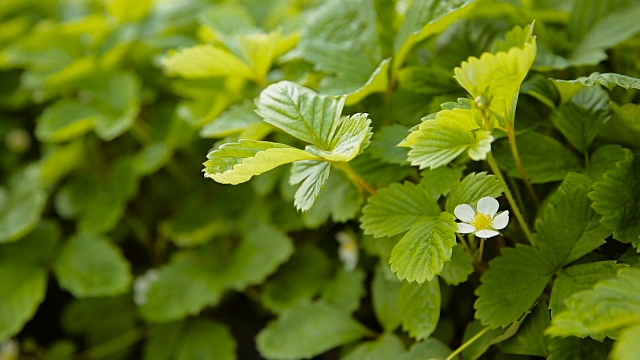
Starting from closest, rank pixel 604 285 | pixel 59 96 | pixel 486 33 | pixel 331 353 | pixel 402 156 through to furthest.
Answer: pixel 604 285, pixel 402 156, pixel 486 33, pixel 331 353, pixel 59 96

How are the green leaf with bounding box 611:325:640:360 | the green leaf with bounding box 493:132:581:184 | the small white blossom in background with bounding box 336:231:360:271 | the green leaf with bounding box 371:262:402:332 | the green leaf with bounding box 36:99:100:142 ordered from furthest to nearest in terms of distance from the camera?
the green leaf with bounding box 36:99:100:142 → the small white blossom in background with bounding box 336:231:360:271 → the green leaf with bounding box 371:262:402:332 → the green leaf with bounding box 493:132:581:184 → the green leaf with bounding box 611:325:640:360

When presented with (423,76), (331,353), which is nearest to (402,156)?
(423,76)

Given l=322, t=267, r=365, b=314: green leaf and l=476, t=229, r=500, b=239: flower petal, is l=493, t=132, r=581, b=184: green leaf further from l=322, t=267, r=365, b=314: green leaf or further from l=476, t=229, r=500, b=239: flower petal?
l=322, t=267, r=365, b=314: green leaf

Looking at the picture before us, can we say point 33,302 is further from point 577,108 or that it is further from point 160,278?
point 577,108

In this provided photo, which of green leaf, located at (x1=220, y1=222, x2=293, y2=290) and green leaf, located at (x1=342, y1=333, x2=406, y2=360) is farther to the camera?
green leaf, located at (x1=220, y1=222, x2=293, y2=290)

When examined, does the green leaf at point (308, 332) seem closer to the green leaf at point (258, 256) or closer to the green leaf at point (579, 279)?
the green leaf at point (258, 256)

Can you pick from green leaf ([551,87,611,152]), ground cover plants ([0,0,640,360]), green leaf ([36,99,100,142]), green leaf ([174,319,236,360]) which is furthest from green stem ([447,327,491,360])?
green leaf ([36,99,100,142])

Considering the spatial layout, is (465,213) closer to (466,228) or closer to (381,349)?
(466,228)

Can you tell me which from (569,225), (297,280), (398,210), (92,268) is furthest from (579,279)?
(92,268)
